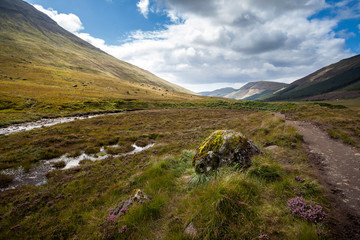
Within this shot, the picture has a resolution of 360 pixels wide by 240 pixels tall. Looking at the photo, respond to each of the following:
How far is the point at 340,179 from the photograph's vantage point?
20.7 feet

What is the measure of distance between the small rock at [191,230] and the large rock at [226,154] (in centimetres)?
321

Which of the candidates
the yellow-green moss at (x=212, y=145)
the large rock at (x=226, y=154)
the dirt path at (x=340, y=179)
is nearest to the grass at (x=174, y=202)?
the dirt path at (x=340, y=179)

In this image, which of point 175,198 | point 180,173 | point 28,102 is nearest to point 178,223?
point 175,198

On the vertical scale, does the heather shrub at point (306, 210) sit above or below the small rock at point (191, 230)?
above

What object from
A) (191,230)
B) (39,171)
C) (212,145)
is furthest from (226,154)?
(39,171)

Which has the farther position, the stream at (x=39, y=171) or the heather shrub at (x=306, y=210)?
the stream at (x=39, y=171)

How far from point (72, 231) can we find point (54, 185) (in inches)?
240

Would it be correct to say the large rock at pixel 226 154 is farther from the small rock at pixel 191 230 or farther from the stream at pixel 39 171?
the stream at pixel 39 171

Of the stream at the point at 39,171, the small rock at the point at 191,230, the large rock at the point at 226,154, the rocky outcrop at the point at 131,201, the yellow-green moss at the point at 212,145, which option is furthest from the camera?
the stream at the point at 39,171

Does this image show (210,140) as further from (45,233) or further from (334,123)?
(334,123)

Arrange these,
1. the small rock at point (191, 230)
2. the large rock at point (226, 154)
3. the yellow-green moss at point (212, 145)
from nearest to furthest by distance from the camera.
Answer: the small rock at point (191, 230) < the large rock at point (226, 154) < the yellow-green moss at point (212, 145)

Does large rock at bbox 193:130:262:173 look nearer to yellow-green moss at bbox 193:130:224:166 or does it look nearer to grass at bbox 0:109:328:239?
yellow-green moss at bbox 193:130:224:166

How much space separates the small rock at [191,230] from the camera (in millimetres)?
3807

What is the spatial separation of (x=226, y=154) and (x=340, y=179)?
4.91m
